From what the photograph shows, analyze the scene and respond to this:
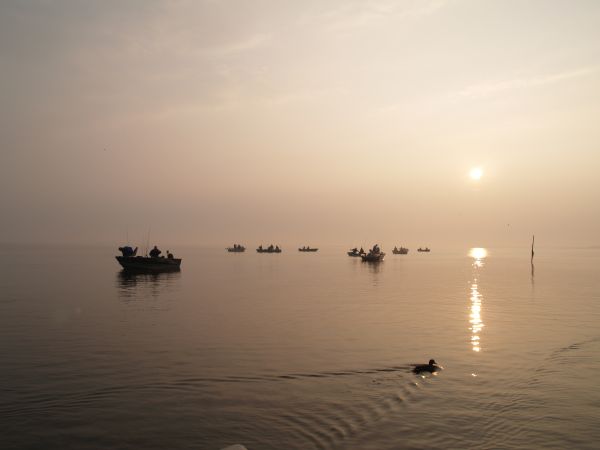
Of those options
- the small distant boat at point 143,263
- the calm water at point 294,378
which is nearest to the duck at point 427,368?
the calm water at point 294,378

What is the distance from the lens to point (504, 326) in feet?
116

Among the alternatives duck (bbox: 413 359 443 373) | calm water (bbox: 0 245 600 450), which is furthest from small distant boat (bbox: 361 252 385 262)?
duck (bbox: 413 359 443 373)

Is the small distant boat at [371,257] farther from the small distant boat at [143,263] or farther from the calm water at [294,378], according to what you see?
the calm water at [294,378]

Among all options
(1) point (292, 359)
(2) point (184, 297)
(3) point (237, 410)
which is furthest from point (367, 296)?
(3) point (237, 410)

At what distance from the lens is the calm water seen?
1474 cm

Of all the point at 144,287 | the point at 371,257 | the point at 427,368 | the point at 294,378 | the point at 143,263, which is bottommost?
the point at 294,378

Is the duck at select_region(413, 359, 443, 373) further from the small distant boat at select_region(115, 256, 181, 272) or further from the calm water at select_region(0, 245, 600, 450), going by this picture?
the small distant boat at select_region(115, 256, 181, 272)

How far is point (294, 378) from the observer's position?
20844 mm

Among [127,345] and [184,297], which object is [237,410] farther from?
[184,297]

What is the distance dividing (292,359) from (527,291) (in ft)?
156

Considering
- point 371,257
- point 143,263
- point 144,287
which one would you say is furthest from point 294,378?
point 371,257

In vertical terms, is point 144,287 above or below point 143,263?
below

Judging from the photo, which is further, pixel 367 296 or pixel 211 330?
pixel 367 296

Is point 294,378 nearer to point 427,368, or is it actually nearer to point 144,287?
point 427,368
